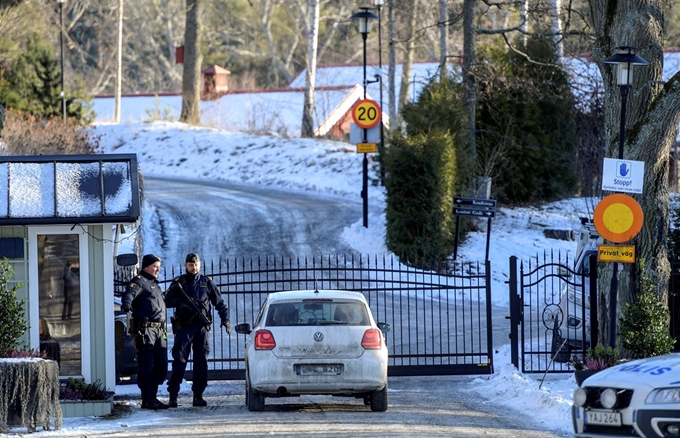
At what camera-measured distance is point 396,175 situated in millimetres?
23969

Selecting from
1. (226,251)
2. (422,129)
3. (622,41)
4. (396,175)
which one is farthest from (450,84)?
(622,41)

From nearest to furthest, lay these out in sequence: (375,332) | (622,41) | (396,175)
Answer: (375,332), (622,41), (396,175)

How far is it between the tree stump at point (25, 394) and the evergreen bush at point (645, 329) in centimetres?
648

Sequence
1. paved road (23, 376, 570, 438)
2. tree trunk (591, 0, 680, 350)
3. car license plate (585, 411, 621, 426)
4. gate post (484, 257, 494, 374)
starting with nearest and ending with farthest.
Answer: car license plate (585, 411, 621, 426)
paved road (23, 376, 570, 438)
tree trunk (591, 0, 680, 350)
gate post (484, 257, 494, 374)

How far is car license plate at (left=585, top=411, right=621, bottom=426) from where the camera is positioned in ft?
27.8

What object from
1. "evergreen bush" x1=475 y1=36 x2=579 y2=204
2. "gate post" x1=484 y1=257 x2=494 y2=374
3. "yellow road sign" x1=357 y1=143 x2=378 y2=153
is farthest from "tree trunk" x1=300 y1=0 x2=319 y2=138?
"gate post" x1=484 y1=257 x2=494 y2=374

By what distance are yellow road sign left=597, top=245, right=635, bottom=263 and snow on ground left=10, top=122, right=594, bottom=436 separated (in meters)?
1.57

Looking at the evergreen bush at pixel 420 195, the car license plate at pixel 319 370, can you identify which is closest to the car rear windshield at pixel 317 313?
the car license plate at pixel 319 370

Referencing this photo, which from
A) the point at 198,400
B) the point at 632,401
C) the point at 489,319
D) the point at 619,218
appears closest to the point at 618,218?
the point at 619,218

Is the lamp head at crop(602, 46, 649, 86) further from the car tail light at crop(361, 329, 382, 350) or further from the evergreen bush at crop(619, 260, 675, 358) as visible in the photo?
the car tail light at crop(361, 329, 382, 350)

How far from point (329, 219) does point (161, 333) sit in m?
15.9

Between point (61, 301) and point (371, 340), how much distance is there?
11.7 feet

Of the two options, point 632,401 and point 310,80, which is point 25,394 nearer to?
point 632,401

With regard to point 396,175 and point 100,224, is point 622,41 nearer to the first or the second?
point 100,224
